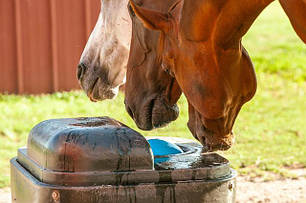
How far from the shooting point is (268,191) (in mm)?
4723

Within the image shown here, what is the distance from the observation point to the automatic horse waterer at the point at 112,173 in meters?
2.45

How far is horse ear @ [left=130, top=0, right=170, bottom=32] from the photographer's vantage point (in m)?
2.37

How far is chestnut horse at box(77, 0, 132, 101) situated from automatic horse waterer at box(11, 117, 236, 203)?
1362 mm

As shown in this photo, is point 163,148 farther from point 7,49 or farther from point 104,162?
point 7,49

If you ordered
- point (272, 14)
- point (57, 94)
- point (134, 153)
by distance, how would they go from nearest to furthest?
point (134, 153) < point (57, 94) < point (272, 14)

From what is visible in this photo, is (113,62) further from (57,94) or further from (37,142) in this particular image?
(57,94)

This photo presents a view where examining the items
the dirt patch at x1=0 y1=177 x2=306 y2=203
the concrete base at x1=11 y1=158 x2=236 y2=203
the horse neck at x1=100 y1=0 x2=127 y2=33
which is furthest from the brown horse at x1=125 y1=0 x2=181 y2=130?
the dirt patch at x1=0 y1=177 x2=306 y2=203

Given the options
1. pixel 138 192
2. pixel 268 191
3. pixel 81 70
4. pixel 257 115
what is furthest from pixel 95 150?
pixel 257 115

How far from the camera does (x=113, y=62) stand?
13.6 feet

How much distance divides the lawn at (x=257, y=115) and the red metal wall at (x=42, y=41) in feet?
0.98

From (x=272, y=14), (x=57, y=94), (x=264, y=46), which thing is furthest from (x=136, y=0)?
(x=272, y=14)

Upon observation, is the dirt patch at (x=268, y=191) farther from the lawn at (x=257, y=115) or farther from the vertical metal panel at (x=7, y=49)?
the vertical metal panel at (x=7, y=49)

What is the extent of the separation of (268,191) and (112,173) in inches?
97.3

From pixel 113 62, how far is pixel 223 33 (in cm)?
192
